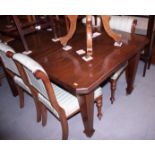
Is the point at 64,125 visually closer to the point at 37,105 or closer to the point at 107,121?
the point at 37,105

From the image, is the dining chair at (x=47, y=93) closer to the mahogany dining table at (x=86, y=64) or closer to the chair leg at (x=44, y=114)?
the chair leg at (x=44, y=114)

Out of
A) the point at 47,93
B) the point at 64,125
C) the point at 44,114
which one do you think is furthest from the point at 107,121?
the point at 47,93

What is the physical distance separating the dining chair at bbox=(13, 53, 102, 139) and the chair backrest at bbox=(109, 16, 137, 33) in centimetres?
81

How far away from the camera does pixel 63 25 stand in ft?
7.44

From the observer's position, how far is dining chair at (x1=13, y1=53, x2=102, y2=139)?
1.09m

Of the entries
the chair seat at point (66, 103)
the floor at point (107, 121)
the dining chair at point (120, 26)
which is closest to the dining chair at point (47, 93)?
the chair seat at point (66, 103)

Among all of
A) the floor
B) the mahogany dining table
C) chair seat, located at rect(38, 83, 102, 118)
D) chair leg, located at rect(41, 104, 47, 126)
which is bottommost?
the floor

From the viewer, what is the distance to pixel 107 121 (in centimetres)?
181

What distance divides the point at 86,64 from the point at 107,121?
0.80m

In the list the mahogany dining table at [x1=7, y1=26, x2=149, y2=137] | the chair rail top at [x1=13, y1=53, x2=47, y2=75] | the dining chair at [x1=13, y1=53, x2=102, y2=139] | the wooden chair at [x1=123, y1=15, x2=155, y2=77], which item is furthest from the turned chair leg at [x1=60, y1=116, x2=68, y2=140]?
the wooden chair at [x1=123, y1=15, x2=155, y2=77]

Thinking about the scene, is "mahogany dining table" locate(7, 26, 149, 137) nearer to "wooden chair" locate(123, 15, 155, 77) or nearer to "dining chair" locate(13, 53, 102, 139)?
"dining chair" locate(13, 53, 102, 139)
